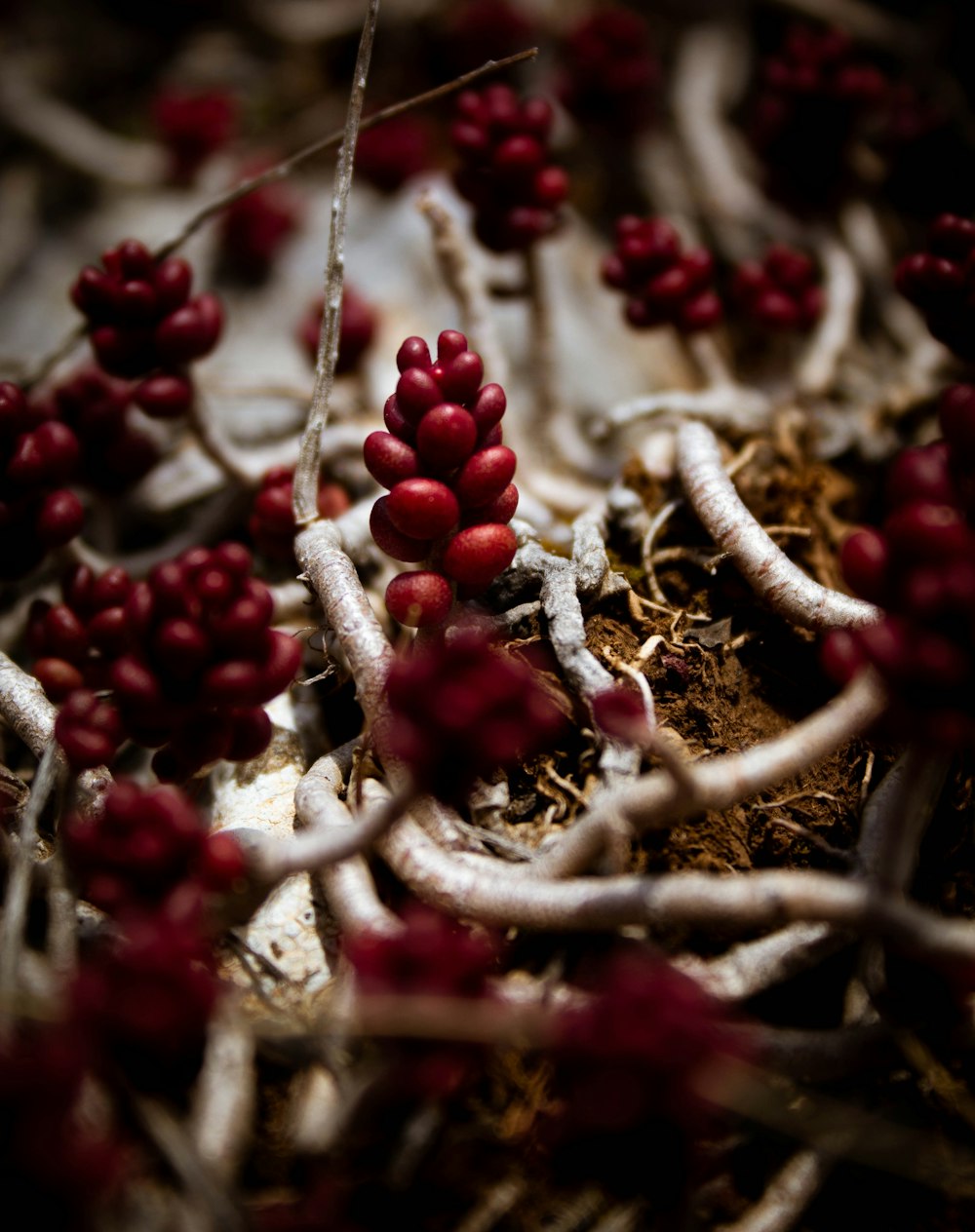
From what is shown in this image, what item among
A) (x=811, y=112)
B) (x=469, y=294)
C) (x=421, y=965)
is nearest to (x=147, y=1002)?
(x=421, y=965)

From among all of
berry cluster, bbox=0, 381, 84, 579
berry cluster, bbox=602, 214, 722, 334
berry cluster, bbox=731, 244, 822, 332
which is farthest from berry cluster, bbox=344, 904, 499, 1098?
berry cluster, bbox=731, 244, 822, 332

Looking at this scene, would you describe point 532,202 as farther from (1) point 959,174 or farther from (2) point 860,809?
(2) point 860,809

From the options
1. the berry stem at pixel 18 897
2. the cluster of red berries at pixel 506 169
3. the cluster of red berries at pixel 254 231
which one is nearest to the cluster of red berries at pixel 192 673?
the berry stem at pixel 18 897

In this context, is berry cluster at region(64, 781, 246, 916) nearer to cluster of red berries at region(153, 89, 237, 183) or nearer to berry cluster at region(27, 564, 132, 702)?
berry cluster at region(27, 564, 132, 702)

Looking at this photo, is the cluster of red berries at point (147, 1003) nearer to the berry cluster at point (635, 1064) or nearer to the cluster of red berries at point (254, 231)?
the berry cluster at point (635, 1064)

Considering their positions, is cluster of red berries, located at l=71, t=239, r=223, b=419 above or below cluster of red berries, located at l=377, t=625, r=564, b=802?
above
